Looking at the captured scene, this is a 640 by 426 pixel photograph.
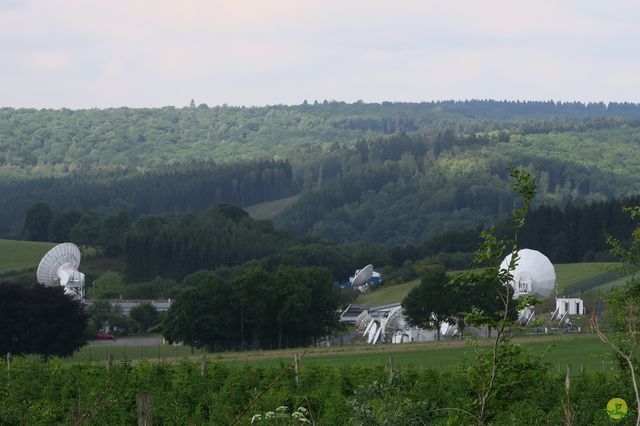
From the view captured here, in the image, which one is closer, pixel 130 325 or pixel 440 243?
pixel 130 325

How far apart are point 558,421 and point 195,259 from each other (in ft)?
476

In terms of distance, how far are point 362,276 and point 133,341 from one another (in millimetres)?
41734

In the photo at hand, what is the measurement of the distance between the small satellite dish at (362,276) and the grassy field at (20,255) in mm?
37996

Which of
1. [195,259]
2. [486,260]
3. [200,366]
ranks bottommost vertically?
[195,259]

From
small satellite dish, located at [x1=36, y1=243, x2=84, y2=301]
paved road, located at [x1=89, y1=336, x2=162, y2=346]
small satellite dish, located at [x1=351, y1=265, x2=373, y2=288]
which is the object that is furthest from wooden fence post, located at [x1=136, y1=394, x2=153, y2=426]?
small satellite dish, located at [x1=351, y1=265, x2=373, y2=288]

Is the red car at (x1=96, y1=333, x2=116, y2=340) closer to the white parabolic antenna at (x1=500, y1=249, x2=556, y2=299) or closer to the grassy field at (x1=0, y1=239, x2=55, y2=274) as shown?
the white parabolic antenna at (x1=500, y1=249, x2=556, y2=299)

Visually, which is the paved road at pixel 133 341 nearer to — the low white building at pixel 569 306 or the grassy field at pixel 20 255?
the low white building at pixel 569 306

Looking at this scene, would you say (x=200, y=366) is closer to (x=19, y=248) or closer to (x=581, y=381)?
(x=581, y=381)

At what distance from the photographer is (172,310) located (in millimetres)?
89062

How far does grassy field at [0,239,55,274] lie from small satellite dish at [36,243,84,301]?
4393 centimetres

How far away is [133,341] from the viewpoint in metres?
104

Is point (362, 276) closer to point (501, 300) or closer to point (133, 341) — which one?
point (133, 341)

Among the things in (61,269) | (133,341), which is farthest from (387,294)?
(133,341)

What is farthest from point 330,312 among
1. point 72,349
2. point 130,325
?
point 130,325
